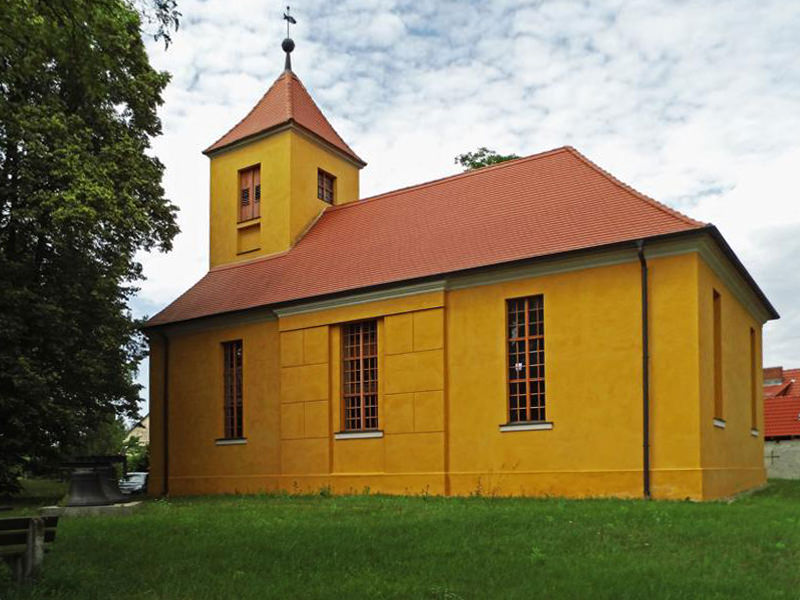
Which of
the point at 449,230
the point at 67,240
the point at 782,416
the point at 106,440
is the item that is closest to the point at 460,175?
the point at 449,230

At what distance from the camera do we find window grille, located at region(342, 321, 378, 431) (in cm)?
2094

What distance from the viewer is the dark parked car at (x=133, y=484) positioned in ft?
108

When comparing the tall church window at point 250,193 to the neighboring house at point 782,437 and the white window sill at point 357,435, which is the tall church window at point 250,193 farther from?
the neighboring house at point 782,437

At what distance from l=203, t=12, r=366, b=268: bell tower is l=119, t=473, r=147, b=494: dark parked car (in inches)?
434

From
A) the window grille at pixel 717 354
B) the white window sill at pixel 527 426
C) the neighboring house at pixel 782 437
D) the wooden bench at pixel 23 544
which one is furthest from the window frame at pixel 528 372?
the neighboring house at pixel 782 437

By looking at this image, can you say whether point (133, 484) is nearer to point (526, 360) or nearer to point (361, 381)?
point (361, 381)

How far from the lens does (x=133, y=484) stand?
3428 centimetres

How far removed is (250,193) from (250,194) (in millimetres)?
33

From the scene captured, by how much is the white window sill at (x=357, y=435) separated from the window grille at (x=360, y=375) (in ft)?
0.62

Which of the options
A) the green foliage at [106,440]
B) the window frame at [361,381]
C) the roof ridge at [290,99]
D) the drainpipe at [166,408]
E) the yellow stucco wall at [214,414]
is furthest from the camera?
the green foliage at [106,440]

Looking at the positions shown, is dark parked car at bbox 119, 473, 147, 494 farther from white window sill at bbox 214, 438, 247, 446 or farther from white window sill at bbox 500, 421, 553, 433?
white window sill at bbox 500, 421, 553, 433

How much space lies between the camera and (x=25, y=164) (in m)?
21.1

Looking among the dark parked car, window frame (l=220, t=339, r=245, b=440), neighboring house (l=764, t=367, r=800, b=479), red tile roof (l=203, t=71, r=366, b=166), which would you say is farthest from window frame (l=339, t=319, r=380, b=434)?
neighboring house (l=764, t=367, r=800, b=479)

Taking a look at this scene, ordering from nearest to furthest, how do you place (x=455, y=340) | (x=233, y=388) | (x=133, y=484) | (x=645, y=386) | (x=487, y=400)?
(x=645, y=386)
(x=487, y=400)
(x=455, y=340)
(x=233, y=388)
(x=133, y=484)
